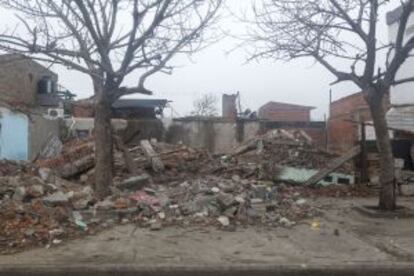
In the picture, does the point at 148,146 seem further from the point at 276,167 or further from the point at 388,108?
the point at 388,108

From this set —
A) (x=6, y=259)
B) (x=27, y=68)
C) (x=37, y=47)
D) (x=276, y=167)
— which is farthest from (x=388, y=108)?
(x=27, y=68)

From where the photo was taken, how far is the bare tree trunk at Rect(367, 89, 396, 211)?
13430 mm

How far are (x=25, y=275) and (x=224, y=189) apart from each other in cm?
623

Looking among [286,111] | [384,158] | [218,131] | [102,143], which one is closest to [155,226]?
[102,143]

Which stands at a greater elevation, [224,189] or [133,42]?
[133,42]

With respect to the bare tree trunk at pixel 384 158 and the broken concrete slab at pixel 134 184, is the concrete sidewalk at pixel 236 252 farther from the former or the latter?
the broken concrete slab at pixel 134 184

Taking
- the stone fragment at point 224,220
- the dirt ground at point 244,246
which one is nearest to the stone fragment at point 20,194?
the dirt ground at point 244,246

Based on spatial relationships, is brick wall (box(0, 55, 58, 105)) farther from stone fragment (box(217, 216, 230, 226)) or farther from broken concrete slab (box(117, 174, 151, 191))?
stone fragment (box(217, 216, 230, 226))

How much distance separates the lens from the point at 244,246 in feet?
33.4

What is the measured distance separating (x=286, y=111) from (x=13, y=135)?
28480mm

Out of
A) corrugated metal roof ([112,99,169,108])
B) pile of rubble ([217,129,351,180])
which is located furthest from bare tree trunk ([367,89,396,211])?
corrugated metal roof ([112,99,169,108])

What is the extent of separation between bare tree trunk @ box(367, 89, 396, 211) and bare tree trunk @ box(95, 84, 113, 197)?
17.3 ft

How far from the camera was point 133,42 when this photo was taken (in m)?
14.1

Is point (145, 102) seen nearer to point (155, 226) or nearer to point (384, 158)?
point (384, 158)
